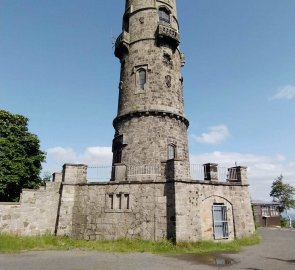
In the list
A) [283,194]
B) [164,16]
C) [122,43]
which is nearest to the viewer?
[122,43]

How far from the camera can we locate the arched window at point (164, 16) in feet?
73.4

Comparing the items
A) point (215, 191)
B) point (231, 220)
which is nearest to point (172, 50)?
point (215, 191)

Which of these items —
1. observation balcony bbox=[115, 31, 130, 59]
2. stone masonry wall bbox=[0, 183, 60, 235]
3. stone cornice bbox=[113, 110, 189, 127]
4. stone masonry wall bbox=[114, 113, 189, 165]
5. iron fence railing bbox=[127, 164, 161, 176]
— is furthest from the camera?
observation balcony bbox=[115, 31, 130, 59]

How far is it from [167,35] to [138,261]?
1633 centimetres

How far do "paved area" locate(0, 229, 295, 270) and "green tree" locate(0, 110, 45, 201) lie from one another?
7991mm

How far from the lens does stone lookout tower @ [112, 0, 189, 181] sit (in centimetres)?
1873

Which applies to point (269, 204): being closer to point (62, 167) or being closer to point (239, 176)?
point (239, 176)

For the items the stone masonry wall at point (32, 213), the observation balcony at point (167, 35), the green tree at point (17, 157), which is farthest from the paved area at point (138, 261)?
the observation balcony at point (167, 35)

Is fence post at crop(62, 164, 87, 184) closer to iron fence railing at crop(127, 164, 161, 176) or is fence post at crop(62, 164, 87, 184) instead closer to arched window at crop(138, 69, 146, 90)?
iron fence railing at crop(127, 164, 161, 176)

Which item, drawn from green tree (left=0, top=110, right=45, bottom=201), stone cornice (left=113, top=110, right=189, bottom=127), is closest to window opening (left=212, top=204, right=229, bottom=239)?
stone cornice (left=113, top=110, right=189, bottom=127)

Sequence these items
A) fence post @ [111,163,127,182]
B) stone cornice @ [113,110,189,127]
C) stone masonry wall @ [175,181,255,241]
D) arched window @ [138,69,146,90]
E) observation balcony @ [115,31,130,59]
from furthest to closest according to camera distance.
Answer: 1. observation balcony @ [115,31,130,59]
2. arched window @ [138,69,146,90]
3. stone cornice @ [113,110,189,127]
4. fence post @ [111,163,127,182]
5. stone masonry wall @ [175,181,255,241]

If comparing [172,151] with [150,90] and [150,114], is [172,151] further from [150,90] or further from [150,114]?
[150,90]

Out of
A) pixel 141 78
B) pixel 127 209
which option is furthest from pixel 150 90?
pixel 127 209

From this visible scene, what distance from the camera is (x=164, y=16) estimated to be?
22.6 meters
